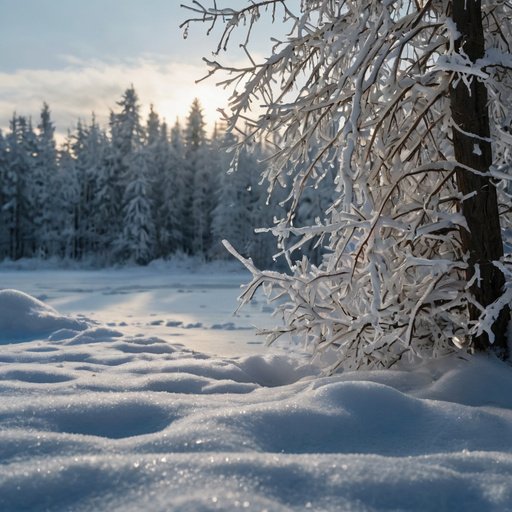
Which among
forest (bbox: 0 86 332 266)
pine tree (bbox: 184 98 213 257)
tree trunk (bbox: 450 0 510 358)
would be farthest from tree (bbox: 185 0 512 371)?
pine tree (bbox: 184 98 213 257)

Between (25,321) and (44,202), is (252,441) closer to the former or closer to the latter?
(25,321)

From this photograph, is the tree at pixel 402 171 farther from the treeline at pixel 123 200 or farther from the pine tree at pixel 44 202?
the pine tree at pixel 44 202

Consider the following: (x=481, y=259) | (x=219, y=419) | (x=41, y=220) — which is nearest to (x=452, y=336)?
(x=481, y=259)

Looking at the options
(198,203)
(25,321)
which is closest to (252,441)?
(25,321)

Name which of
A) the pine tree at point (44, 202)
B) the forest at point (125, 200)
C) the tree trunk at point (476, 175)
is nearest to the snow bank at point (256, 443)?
the tree trunk at point (476, 175)

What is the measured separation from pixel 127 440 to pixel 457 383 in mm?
2091

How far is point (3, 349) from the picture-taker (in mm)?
4969

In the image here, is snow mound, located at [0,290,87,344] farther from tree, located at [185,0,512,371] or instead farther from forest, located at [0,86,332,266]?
forest, located at [0,86,332,266]

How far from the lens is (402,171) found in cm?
374

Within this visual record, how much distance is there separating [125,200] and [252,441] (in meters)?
42.4

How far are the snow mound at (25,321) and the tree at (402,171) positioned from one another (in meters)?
3.77

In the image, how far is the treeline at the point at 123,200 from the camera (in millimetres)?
43594

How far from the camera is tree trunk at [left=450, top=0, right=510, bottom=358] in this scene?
3.54m

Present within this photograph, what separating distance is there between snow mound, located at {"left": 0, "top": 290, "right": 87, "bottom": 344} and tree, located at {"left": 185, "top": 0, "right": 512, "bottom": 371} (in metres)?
Answer: 3.77
